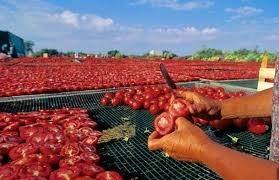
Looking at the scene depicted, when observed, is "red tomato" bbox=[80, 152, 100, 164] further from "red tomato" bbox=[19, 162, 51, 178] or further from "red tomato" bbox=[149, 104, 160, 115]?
"red tomato" bbox=[149, 104, 160, 115]

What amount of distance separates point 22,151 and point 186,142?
2133 millimetres

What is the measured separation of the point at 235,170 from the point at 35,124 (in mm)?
3381

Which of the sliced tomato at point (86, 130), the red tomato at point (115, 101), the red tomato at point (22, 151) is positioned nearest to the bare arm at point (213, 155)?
the red tomato at point (22, 151)

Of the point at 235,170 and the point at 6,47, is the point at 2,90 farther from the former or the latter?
the point at 6,47

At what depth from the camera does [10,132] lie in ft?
13.8

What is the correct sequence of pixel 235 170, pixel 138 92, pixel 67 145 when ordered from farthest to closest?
pixel 138 92 < pixel 67 145 < pixel 235 170

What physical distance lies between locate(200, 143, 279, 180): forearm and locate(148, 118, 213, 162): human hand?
6 cm

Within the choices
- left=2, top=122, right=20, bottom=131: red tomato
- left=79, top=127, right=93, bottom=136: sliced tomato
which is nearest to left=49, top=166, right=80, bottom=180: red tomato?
left=79, top=127, right=93, bottom=136: sliced tomato

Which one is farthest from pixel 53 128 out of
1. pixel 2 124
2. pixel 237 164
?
pixel 237 164

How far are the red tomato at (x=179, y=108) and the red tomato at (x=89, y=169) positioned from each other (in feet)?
2.90

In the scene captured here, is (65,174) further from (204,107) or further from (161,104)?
(161,104)

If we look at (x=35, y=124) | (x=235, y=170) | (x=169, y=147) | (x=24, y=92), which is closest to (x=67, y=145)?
(x=35, y=124)

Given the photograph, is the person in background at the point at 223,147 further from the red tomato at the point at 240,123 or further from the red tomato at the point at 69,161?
the red tomato at the point at 240,123

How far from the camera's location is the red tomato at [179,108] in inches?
108
